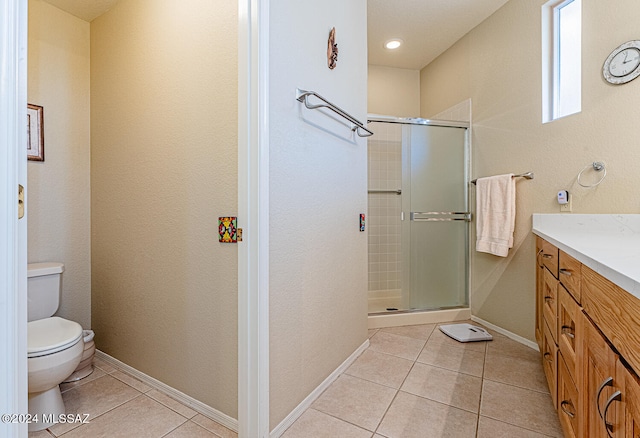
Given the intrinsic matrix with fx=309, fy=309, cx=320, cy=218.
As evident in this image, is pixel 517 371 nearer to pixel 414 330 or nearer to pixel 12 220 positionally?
pixel 414 330

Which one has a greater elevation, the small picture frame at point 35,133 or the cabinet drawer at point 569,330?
the small picture frame at point 35,133

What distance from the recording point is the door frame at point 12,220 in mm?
610

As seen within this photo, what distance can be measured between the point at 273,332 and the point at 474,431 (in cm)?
101

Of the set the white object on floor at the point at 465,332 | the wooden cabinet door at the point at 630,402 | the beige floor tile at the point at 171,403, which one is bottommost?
the beige floor tile at the point at 171,403

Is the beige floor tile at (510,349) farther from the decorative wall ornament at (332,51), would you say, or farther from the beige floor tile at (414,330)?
the decorative wall ornament at (332,51)

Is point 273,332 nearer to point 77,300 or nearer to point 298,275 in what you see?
point 298,275

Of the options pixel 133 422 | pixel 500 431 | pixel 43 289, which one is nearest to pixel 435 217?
pixel 500 431

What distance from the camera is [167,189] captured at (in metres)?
1.68

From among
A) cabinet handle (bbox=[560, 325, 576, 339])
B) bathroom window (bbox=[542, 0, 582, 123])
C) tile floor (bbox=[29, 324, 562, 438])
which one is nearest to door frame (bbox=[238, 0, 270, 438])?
tile floor (bbox=[29, 324, 562, 438])

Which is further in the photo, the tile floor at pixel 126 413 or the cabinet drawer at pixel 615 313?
the tile floor at pixel 126 413

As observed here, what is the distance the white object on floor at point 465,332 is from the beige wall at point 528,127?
20cm

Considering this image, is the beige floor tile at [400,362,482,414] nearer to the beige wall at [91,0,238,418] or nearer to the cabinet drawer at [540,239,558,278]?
the cabinet drawer at [540,239,558,278]

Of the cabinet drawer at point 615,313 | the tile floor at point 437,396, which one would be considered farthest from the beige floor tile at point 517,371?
the cabinet drawer at point 615,313

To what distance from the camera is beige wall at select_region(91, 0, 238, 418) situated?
1.45 m
